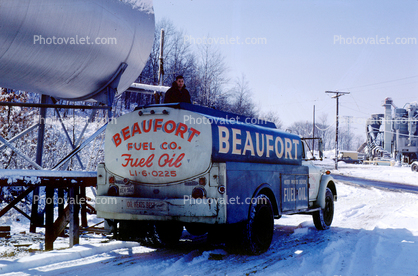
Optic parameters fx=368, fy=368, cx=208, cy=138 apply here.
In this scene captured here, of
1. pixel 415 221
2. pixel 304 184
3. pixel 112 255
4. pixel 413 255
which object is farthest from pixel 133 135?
pixel 415 221

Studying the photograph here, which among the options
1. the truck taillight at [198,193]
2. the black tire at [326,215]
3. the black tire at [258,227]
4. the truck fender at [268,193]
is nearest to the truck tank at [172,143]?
the truck taillight at [198,193]

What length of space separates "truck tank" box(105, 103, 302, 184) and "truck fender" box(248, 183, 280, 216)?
1.69 ft

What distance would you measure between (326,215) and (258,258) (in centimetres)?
395

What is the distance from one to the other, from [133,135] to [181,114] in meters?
0.91

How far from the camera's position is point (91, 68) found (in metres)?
7.55

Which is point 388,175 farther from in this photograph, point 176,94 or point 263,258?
point 263,258

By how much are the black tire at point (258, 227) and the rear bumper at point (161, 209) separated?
0.84 m

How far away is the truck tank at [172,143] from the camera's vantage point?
18.6 feet

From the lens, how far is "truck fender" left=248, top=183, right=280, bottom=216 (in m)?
6.26

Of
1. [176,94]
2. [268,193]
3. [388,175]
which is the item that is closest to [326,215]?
[268,193]

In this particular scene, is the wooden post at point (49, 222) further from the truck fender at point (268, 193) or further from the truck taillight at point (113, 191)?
the truck fender at point (268, 193)

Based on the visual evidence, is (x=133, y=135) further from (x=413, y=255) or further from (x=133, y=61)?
(x=413, y=255)

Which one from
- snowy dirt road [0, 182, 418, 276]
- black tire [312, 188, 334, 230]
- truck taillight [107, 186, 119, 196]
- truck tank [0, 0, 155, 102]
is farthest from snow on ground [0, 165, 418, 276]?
truck tank [0, 0, 155, 102]

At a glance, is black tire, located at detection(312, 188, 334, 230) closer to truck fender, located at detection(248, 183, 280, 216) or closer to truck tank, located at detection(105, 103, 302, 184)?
truck fender, located at detection(248, 183, 280, 216)
